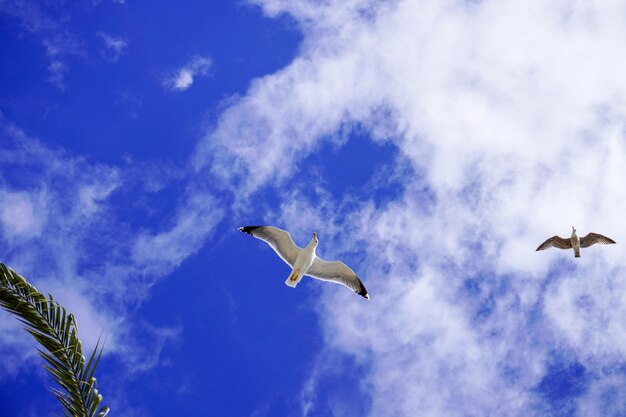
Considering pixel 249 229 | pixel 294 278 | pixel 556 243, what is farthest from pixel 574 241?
pixel 249 229

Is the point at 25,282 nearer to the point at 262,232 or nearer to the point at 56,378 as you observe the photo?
the point at 56,378

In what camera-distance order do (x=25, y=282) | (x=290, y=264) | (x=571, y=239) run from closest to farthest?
(x=25, y=282) → (x=290, y=264) → (x=571, y=239)

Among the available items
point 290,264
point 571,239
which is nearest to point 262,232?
point 290,264

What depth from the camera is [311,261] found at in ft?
82.8

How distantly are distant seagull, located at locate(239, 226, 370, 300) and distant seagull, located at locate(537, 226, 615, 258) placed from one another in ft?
34.3

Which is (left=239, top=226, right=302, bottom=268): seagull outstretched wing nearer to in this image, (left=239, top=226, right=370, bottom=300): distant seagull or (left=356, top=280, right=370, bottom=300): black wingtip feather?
(left=239, top=226, right=370, bottom=300): distant seagull

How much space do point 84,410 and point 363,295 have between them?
17.2 meters

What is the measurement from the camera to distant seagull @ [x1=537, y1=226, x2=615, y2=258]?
30734mm

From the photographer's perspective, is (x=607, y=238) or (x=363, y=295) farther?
(x=607, y=238)

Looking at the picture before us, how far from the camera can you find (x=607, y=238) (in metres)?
30.8

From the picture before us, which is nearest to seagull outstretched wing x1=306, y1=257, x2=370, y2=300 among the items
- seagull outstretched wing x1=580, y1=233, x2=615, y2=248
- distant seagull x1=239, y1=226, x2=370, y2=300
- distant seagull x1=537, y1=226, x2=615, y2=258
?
distant seagull x1=239, y1=226, x2=370, y2=300

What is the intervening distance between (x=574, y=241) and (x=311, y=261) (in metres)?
13.3

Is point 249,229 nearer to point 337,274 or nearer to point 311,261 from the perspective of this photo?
point 311,261

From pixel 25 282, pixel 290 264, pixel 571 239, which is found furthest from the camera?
pixel 571 239
